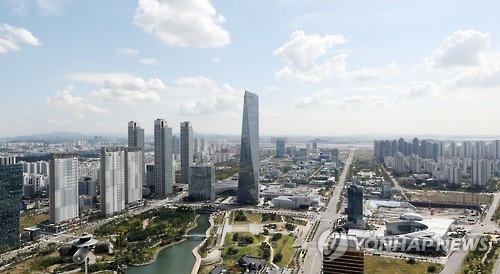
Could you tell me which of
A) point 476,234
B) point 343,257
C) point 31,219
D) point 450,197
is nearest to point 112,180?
point 31,219

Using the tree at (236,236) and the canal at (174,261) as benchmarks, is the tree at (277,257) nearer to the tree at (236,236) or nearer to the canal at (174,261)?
the tree at (236,236)

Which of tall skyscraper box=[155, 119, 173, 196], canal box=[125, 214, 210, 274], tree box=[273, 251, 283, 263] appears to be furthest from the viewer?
tall skyscraper box=[155, 119, 173, 196]

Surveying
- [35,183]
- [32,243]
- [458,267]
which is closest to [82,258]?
[32,243]

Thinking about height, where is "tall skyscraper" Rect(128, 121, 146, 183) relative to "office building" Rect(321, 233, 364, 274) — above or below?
above

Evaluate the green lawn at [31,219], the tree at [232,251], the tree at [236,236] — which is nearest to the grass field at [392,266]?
the tree at [232,251]

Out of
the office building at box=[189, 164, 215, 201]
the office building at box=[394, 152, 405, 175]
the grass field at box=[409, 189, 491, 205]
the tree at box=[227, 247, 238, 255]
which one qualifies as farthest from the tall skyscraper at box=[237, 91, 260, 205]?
the office building at box=[394, 152, 405, 175]

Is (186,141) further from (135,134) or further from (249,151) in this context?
(249,151)

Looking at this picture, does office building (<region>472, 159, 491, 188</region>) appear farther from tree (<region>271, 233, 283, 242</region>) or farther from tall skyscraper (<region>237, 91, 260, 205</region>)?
tree (<region>271, 233, 283, 242</region>)
